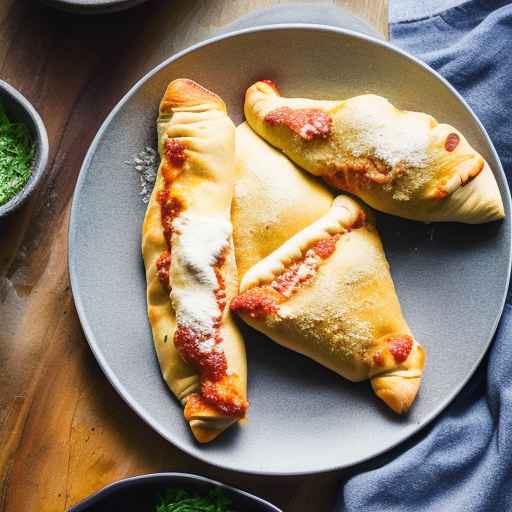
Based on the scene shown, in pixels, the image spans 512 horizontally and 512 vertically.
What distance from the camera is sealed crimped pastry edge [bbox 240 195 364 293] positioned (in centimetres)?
192

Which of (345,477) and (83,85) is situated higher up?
(83,85)

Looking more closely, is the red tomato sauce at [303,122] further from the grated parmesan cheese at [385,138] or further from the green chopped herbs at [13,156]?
the green chopped herbs at [13,156]

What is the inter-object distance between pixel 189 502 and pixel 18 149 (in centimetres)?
95

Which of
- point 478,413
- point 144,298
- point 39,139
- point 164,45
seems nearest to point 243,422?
point 144,298

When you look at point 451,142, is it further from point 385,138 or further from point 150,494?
point 150,494

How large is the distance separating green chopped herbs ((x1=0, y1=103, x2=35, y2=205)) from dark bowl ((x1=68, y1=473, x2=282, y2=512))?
29.0 inches

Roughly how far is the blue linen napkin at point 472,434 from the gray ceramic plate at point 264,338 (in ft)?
0.21

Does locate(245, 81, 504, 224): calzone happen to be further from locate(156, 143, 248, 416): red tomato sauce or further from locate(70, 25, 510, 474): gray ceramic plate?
locate(156, 143, 248, 416): red tomato sauce

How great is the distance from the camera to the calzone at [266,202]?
195 cm

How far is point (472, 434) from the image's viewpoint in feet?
6.51

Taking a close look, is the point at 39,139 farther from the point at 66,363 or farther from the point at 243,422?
the point at 243,422

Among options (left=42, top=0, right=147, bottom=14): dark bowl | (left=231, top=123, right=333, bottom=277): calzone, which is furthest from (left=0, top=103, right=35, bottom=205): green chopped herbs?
(left=231, top=123, right=333, bottom=277): calzone

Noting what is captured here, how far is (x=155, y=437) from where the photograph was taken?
2.03m

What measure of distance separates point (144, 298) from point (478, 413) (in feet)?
2.83
